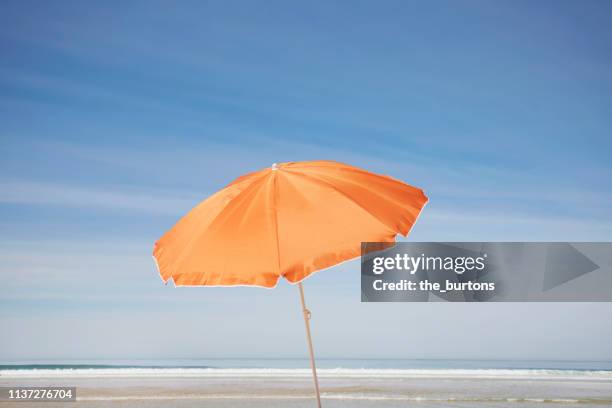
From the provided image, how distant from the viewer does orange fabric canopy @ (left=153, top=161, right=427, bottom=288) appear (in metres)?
3.39

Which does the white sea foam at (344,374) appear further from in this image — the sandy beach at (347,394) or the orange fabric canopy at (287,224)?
the orange fabric canopy at (287,224)

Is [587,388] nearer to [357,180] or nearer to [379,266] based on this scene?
[379,266]

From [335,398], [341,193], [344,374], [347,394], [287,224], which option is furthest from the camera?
[344,374]

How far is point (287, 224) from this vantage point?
3.51 metres

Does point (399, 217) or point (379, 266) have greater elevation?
point (379, 266)

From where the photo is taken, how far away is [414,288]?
1159cm

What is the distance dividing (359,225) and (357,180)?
0.59m

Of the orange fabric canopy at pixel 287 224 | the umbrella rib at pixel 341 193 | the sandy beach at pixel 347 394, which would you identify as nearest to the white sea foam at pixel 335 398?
the sandy beach at pixel 347 394

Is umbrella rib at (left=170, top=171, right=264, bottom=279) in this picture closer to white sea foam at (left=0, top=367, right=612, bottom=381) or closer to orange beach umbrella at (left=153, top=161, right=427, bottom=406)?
orange beach umbrella at (left=153, top=161, right=427, bottom=406)

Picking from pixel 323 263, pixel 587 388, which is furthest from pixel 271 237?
pixel 587 388

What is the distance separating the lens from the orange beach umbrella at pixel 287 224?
339cm

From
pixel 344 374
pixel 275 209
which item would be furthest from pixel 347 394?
pixel 275 209

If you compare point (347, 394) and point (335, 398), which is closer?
point (335, 398)

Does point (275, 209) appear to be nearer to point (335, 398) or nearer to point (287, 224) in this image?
point (287, 224)
